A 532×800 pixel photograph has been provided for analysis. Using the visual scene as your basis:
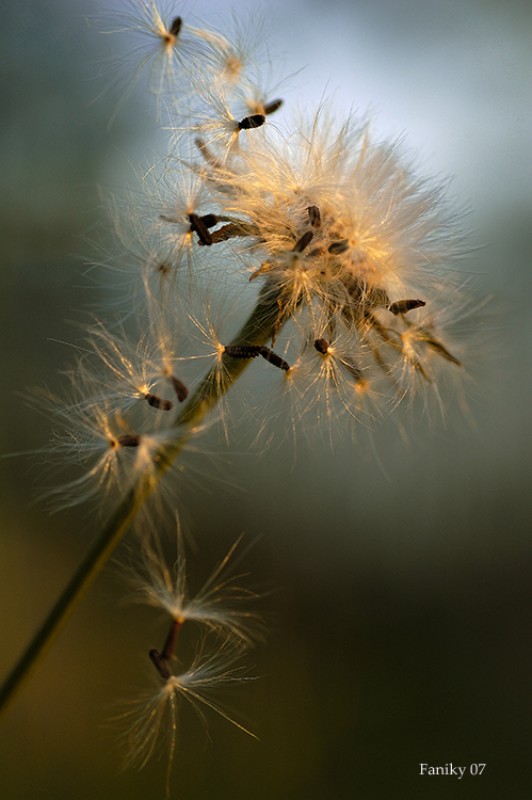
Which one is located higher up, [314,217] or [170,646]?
[314,217]

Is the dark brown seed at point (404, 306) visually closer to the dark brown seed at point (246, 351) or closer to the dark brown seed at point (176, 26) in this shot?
the dark brown seed at point (246, 351)

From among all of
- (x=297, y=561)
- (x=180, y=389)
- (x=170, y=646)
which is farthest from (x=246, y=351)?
(x=297, y=561)

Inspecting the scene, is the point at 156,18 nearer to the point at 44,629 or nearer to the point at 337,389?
the point at 337,389

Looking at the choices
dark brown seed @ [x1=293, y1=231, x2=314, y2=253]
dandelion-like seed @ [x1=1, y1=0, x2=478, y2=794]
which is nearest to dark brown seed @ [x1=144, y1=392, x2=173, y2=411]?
dandelion-like seed @ [x1=1, y1=0, x2=478, y2=794]

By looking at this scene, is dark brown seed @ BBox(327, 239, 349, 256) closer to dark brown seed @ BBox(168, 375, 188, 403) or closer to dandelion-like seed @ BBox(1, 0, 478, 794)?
dandelion-like seed @ BBox(1, 0, 478, 794)

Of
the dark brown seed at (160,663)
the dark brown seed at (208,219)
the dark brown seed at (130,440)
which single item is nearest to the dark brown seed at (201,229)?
the dark brown seed at (208,219)

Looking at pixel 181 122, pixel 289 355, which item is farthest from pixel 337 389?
pixel 181 122

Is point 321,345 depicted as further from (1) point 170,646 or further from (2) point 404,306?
(1) point 170,646
